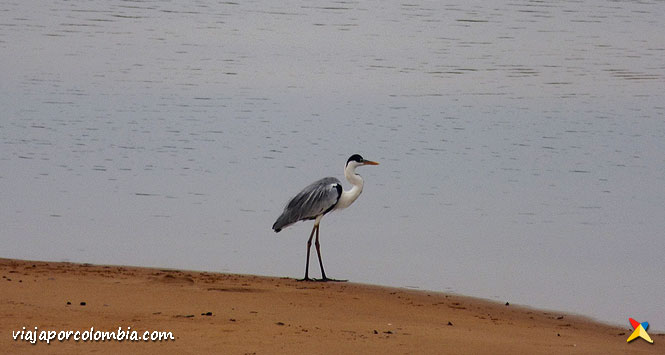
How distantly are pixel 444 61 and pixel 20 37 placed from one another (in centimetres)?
1043

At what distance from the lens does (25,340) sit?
6434 mm

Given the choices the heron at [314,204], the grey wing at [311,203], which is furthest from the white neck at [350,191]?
the grey wing at [311,203]

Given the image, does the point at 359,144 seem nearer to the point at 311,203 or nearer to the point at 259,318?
the point at 311,203

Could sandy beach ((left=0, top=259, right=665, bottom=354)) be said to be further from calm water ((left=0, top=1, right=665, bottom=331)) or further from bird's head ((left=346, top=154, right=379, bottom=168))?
bird's head ((left=346, top=154, right=379, bottom=168))

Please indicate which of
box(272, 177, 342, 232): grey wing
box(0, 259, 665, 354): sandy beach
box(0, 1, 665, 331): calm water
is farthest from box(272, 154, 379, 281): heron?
box(0, 259, 665, 354): sandy beach

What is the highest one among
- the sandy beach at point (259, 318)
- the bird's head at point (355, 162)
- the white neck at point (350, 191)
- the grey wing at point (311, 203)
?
the bird's head at point (355, 162)

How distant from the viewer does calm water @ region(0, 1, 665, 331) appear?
35.5 feet

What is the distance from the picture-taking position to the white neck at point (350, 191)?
11.1 metres

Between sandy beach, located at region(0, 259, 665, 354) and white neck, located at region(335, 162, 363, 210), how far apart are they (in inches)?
50.2

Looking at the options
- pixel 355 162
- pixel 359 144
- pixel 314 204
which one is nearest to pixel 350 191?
pixel 355 162

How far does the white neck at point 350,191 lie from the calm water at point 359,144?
44 cm

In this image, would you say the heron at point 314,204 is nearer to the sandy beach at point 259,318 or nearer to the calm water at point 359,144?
the calm water at point 359,144

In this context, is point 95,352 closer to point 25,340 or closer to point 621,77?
point 25,340

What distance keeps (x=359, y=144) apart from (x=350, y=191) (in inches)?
225
